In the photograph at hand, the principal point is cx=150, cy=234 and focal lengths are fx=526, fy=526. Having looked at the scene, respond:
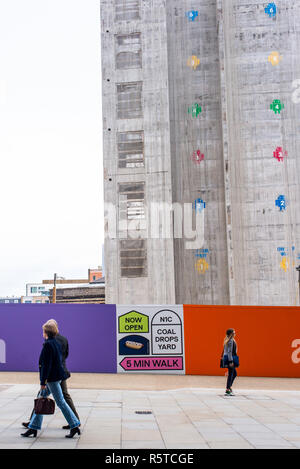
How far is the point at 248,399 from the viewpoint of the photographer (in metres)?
12.8

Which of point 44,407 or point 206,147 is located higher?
point 206,147

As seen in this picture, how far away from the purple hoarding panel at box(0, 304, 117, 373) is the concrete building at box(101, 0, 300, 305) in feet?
46.2

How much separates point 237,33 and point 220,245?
13.9 meters

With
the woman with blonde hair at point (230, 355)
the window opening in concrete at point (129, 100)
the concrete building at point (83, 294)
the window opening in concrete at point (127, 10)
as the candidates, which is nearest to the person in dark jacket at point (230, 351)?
the woman with blonde hair at point (230, 355)

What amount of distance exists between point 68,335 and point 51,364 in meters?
10.2

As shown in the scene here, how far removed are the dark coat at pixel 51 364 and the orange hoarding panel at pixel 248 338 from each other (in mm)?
10197

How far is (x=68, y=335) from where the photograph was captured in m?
18.1

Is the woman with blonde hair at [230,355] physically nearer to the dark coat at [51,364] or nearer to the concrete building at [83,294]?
the dark coat at [51,364]

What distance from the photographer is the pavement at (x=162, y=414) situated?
7.77 m

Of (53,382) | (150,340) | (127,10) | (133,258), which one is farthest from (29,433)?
(127,10)

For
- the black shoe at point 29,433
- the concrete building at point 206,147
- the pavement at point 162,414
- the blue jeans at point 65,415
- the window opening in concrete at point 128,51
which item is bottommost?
the pavement at point 162,414

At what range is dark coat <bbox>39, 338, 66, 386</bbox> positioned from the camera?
8.10m

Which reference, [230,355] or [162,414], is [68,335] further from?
[162,414]
